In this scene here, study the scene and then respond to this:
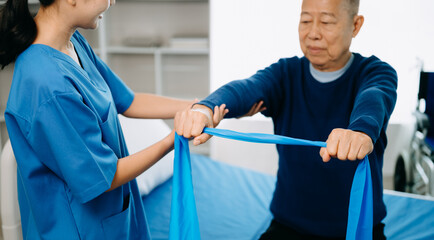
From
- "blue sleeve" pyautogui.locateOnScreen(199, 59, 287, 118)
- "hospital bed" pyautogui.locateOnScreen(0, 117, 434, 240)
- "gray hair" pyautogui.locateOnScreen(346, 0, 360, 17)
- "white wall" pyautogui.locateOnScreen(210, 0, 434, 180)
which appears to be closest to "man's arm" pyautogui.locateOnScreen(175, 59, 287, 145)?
"blue sleeve" pyautogui.locateOnScreen(199, 59, 287, 118)

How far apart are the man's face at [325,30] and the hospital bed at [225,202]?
2.77ft

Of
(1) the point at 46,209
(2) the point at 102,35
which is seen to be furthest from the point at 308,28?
(2) the point at 102,35

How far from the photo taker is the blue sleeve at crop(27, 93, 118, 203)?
0.83 metres

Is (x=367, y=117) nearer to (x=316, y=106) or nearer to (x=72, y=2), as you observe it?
(x=316, y=106)

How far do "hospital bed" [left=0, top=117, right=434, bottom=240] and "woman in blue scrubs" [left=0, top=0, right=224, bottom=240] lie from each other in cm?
38

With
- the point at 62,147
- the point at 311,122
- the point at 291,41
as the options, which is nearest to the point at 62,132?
the point at 62,147

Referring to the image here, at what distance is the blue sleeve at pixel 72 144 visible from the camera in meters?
0.83

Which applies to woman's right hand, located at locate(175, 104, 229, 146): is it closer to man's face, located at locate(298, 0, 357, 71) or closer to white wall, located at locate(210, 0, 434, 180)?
man's face, located at locate(298, 0, 357, 71)

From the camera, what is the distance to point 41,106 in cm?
82

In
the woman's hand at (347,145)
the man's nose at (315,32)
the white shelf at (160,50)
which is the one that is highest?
the man's nose at (315,32)

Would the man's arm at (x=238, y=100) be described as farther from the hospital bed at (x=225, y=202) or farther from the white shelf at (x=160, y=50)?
the white shelf at (x=160, y=50)

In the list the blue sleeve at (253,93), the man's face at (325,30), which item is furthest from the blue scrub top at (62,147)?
the man's face at (325,30)

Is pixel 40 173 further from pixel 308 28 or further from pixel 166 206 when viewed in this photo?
pixel 166 206

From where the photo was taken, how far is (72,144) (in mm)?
855
